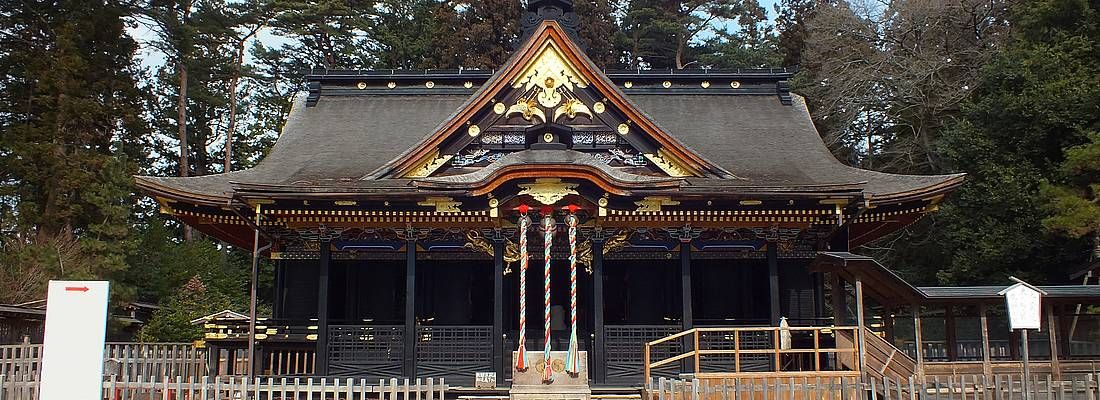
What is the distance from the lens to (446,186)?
14.5m

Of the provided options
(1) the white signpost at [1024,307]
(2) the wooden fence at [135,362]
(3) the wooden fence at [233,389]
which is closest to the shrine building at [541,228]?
(2) the wooden fence at [135,362]

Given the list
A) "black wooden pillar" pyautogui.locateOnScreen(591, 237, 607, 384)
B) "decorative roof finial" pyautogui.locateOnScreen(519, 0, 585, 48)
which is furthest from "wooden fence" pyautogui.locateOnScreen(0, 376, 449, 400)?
"decorative roof finial" pyautogui.locateOnScreen(519, 0, 585, 48)

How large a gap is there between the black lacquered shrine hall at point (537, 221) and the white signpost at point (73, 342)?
308 inches

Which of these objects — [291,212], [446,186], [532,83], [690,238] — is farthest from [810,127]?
[291,212]

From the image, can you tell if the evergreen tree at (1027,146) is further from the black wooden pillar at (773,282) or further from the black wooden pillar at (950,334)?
the black wooden pillar at (773,282)

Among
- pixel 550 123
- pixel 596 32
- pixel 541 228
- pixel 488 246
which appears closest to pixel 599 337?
pixel 541 228

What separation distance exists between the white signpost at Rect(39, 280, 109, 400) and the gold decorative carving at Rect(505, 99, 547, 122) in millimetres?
10195

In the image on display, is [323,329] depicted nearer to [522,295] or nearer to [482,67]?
[522,295]

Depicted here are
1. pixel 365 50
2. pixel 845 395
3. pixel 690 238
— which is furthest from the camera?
pixel 365 50

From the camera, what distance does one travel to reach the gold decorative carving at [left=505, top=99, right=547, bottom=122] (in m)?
16.3

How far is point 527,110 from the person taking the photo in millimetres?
Answer: 16344

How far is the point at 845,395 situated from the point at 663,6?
34.9m

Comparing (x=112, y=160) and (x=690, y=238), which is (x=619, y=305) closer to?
(x=690, y=238)

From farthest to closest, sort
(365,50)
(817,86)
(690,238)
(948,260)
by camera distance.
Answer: (365,50) < (817,86) < (948,260) < (690,238)
